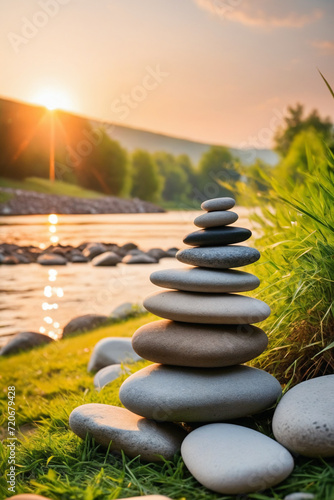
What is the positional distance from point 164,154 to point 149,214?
1757 cm

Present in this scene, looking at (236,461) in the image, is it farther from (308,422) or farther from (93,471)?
(93,471)

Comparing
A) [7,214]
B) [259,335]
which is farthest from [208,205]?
[7,214]

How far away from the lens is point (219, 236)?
263 centimetres

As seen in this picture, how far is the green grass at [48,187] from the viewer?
32591 mm

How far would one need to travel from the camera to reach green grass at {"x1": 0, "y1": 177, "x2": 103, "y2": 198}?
32591 mm

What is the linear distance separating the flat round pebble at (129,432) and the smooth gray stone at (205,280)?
0.79m

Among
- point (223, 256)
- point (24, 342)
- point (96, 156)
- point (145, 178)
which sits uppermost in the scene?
point (96, 156)

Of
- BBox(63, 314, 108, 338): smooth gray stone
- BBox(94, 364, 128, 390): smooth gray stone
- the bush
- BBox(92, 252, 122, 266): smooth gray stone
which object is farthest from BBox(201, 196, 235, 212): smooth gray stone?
BBox(92, 252, 122, 266): smooth gray stone

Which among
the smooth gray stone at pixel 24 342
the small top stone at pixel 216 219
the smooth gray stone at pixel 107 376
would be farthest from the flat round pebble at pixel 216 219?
the smooth gray stone at pixel 24 342

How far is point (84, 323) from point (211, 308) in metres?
4.52

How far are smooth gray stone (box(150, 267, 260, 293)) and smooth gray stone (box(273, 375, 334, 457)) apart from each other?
2.17 ft

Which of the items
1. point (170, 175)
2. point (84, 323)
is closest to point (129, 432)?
point (84, 323)

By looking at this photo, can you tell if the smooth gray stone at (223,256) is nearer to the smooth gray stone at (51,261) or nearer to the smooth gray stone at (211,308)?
the smooth gray stone at (211,308)

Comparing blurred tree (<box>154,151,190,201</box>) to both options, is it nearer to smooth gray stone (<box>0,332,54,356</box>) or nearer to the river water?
the river water
